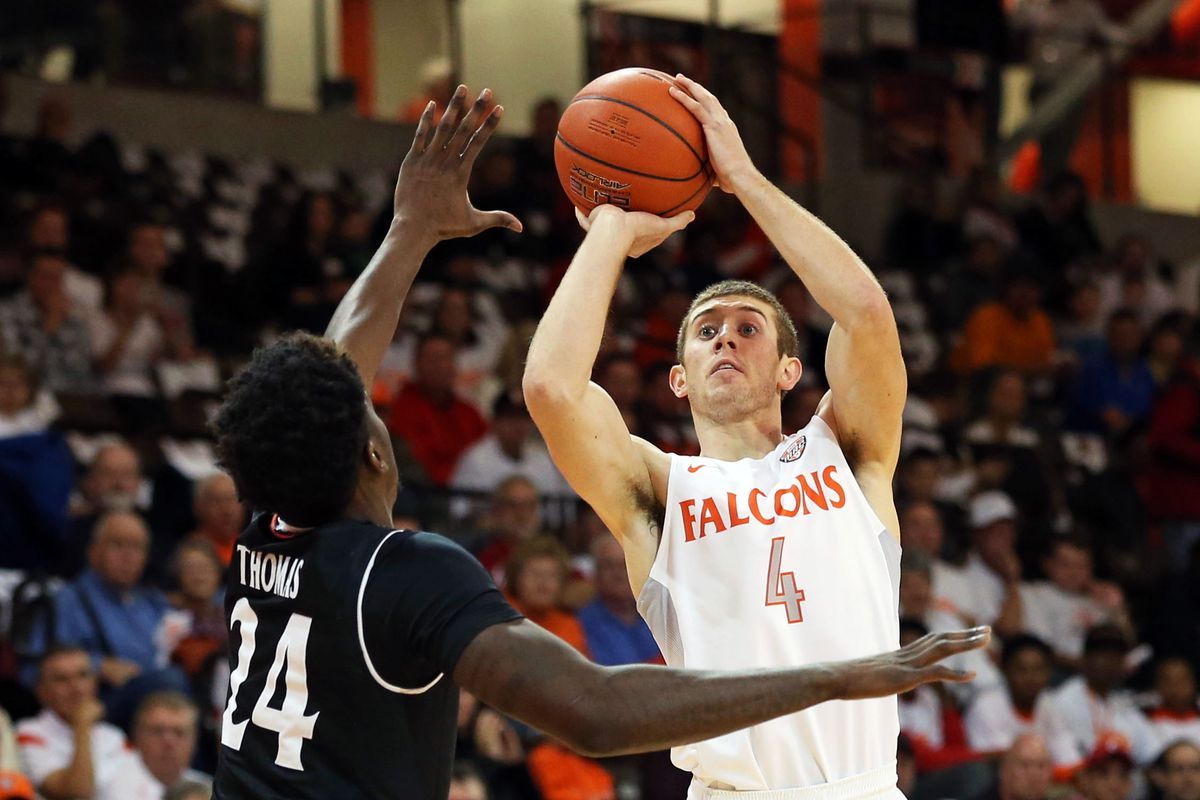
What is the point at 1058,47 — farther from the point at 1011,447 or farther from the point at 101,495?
the point at 101,495

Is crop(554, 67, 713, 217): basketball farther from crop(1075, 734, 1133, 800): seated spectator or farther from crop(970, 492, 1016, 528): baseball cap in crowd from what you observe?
crop(970, 492, 1016, 528): baseball cap in crowd

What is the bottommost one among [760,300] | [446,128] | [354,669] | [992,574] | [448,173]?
[992,574]

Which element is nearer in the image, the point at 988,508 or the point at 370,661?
the point at 370,661

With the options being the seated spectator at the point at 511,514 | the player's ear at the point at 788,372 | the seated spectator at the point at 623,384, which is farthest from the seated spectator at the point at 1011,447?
the player's ear at the point at 788,372

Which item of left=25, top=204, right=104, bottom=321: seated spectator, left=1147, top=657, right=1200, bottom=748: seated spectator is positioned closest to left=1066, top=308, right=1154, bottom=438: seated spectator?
left=1147, top=657, right=1200, bottom=748: seated spectator

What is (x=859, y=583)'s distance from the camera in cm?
397

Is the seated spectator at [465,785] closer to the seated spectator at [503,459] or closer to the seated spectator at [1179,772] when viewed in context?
the seated spectator at [503,459]

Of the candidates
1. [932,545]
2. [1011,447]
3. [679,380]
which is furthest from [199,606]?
[1011,447]

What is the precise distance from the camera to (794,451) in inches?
163

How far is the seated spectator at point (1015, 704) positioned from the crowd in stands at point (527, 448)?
2 cm

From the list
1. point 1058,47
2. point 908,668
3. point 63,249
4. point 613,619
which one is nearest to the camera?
point 908,668

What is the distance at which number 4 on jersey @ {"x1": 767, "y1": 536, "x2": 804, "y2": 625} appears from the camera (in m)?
3.92

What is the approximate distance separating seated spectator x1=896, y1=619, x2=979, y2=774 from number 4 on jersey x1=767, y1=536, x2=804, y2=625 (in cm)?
461

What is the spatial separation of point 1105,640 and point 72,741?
5711 millimetres
